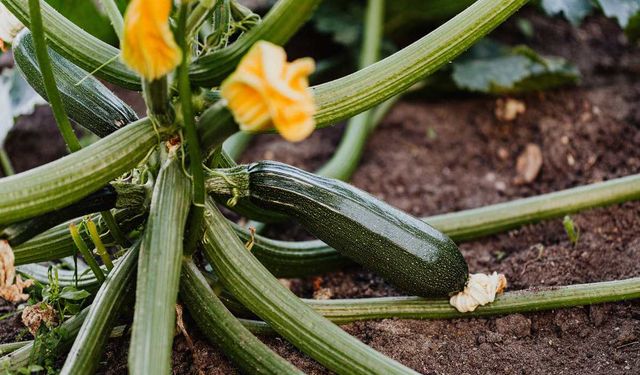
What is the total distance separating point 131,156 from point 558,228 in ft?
5.38

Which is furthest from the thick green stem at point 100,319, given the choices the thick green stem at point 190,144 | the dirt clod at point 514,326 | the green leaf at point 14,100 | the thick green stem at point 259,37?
the green leaf at point 14,100

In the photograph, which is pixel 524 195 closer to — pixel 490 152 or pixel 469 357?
pixel 490 152

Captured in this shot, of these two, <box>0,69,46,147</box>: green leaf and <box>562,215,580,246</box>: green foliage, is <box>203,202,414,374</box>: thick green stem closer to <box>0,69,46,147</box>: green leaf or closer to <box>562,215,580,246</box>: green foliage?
<box>562,215,580,246</box>: green foliage

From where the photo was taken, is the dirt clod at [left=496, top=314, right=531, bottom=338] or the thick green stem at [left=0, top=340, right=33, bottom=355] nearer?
the thick green stem at [left=0, top=340, right=33, bottom=355]

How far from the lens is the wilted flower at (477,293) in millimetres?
2156

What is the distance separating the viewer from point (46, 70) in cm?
175

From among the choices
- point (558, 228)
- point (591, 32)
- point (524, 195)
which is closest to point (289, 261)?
point (558, 228)

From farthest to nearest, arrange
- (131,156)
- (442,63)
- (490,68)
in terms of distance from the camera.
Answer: (490,68)
(442,63)
(131,156)

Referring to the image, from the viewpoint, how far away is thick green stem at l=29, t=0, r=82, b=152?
5.48 feet

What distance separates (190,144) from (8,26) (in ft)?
2.76

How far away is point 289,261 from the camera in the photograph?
7.82 ft

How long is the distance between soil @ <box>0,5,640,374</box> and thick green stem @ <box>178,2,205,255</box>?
1.22 ft

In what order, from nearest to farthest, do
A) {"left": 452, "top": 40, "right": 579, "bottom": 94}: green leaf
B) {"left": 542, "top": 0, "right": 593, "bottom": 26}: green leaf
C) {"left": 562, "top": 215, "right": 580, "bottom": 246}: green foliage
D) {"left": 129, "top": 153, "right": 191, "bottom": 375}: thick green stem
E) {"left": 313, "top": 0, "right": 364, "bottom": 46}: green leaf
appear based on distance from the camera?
{"left": 129, "top": 153, "right": 191, "bottom": 375}: thick green stem → {"left": 562, "top": 215, "right": 580, "bottom": 246}: green foliage → {"left": 542, "top": 0, "right": 593, "bottom": 26}: green leaf → {"left": 452, "top": 40, "right": 579, "bottom": 94}: green leaf → {"left": 313, "top": 0, "right": 364, "bottom": 46}: green leaf

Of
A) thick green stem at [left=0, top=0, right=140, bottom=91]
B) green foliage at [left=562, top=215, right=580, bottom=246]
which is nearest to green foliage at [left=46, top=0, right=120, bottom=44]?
thick green stem at [left=0, top=0, right=140, bottom=91]
